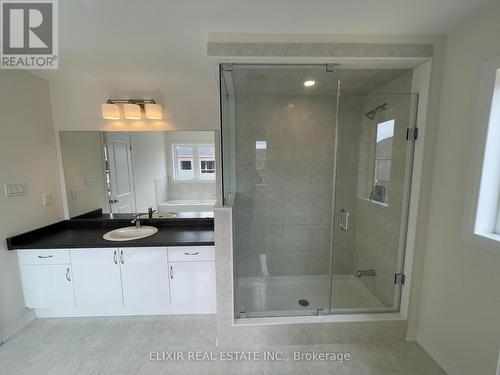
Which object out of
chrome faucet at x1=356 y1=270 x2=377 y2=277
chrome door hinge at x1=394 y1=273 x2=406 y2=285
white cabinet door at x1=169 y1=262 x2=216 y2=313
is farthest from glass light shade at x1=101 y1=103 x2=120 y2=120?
chrome faucet at x1=356 y1=270 x2=377 y2=277

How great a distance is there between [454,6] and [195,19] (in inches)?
61.3

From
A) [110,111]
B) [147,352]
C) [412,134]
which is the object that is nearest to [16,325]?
[147,352]

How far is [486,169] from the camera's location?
4.18ft

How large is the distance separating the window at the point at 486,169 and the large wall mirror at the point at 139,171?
211cm

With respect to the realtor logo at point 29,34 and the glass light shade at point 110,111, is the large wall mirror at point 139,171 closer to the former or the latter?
the glass light shade at point 110,111

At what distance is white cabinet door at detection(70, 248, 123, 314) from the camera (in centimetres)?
198

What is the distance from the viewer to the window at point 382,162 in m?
2.15

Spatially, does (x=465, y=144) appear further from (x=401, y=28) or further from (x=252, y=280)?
(x=252, y=280)

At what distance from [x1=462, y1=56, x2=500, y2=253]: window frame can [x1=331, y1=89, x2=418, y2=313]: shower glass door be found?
0.44m

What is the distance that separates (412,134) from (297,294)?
205 cm

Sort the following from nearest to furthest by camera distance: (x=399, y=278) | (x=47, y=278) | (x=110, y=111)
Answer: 1. (x=399, y=278)
2. (x=47, y=278)
3. (x=110, y=111)

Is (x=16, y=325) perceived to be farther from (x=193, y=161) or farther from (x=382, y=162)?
(x=382, y=162)

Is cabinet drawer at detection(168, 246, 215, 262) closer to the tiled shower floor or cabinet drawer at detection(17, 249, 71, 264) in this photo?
the tiled shower floor

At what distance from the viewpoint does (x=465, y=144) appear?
1382mm
